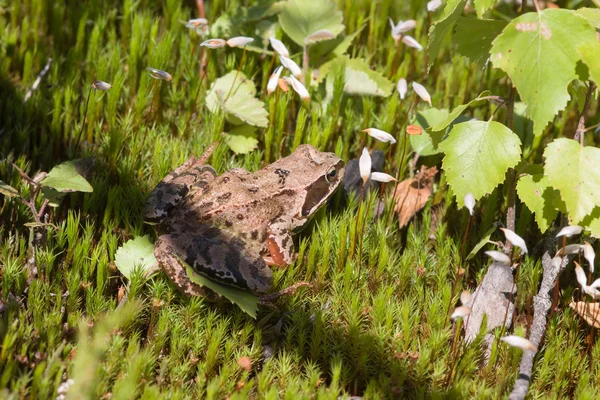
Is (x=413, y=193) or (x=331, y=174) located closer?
(x=331, y=174)

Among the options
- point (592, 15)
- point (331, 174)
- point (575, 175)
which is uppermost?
point (592, 15)

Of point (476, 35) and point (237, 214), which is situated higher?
point (476, 35)

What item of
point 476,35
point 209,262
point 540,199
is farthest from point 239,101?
point 540,199

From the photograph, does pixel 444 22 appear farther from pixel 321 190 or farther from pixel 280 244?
pixel 280 244

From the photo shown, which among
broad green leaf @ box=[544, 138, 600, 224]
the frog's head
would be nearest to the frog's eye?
the frog's head

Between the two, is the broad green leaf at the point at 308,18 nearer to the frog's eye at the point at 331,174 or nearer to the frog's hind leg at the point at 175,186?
the frog's eye at the point at 331,174

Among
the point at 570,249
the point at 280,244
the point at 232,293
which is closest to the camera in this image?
the point at 570,249

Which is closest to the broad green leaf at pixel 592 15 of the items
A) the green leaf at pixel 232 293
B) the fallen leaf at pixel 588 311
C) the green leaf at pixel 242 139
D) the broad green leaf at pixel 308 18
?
the fallen leaf at pixel 588 311
